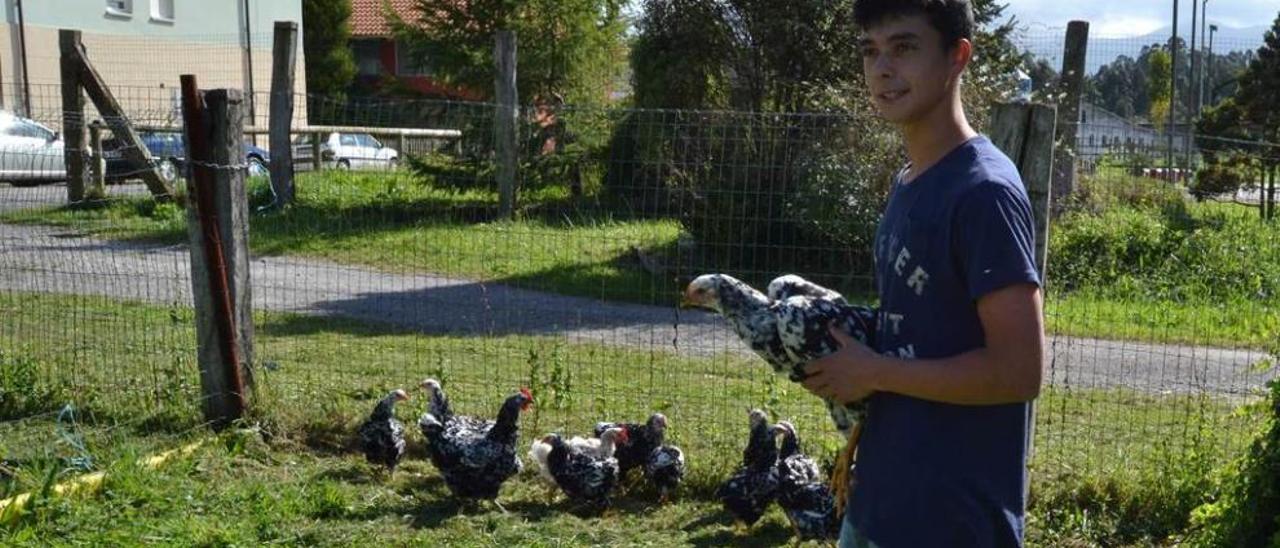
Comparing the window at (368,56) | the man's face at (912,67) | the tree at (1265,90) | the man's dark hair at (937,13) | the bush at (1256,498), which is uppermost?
the window at (368,56)

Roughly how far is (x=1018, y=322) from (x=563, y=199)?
1303cm

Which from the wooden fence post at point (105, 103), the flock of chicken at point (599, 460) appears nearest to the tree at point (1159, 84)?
the wooden fence post at point (105, 103)

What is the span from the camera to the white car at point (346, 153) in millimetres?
16484

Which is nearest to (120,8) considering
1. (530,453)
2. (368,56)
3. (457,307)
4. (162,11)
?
(162,11)

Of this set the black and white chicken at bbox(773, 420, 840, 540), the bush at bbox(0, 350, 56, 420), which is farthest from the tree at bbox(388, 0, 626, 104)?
the black and white chicken at bbox(773, 420, 840, 540)

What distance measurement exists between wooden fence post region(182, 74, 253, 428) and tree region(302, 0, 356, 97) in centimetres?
3699

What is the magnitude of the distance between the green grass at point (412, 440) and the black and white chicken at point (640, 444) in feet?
0.62

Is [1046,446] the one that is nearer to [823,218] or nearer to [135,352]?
[823,218]

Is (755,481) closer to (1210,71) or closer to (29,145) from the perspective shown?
(29,145)

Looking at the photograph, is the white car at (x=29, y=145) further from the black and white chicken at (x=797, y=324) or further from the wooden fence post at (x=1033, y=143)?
the black and white chicken at (x=797, y=324)

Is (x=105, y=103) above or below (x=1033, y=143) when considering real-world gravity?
above

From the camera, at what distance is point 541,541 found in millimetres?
6242

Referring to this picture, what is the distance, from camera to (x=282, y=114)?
A: 16.8m

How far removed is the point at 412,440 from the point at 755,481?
2211 mm
